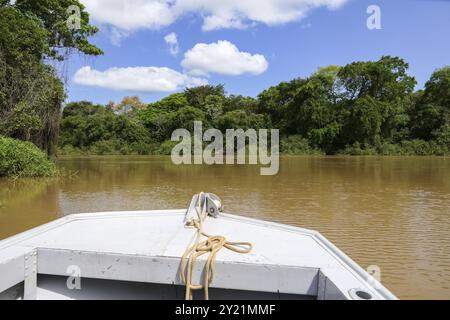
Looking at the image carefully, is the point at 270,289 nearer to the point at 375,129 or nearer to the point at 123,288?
the point at 123,288

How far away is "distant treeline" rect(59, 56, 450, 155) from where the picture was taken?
2888 cm

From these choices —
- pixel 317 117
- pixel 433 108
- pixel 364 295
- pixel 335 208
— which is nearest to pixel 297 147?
pixel 317 117

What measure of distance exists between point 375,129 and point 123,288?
95.4 ft

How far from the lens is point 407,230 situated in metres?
4.91

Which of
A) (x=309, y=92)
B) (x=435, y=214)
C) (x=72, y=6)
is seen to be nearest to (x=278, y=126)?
(x=309, y=92)

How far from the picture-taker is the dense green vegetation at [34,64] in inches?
393

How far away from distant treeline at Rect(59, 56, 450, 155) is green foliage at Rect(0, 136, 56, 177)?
19587 millimetres

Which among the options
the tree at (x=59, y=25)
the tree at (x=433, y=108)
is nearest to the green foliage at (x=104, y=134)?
the tree at (x=59, y=25)

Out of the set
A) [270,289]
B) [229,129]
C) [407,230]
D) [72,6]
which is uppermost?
[72,6]

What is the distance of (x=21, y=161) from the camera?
33.1ft

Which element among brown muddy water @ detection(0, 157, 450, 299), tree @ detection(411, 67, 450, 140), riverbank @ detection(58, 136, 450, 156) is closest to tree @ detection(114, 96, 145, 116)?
riverbank @ detection(58, 136, 450, 156)

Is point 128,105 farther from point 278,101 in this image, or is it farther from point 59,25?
point 59,25

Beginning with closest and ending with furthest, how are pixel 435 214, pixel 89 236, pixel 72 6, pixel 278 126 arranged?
pixel 89 236
pixel 435 214
pixel 72 6
pixel 278 126
